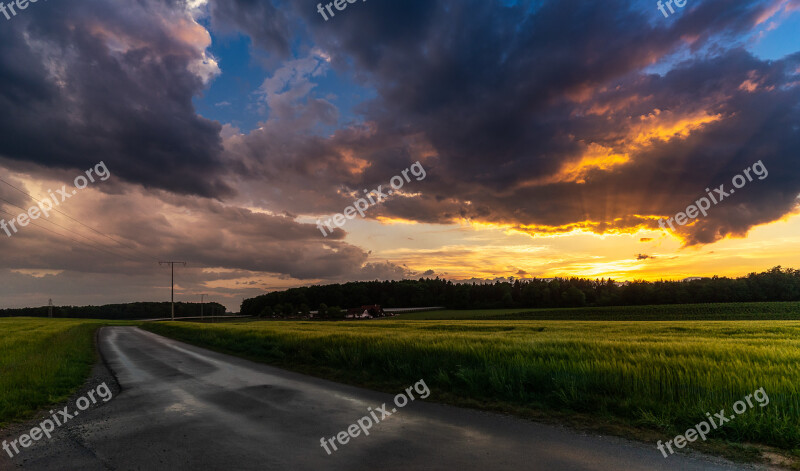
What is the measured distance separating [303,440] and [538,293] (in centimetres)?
13327

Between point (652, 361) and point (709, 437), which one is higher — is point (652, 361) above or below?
above

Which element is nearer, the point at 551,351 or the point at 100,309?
the point at 551,351

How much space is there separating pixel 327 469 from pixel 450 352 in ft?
24.8

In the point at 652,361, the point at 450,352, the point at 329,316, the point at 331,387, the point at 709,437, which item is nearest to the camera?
the point at 709,437

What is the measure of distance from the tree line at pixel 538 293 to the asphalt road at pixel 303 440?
115m

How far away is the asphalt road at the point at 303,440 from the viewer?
554 centimetres

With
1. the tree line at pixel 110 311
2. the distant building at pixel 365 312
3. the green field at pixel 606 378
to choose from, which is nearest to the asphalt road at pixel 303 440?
the green field at pixel 606 378

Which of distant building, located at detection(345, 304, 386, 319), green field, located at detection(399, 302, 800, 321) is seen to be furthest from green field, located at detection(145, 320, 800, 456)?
distant building, located at detection(345, 304, 386, 319)

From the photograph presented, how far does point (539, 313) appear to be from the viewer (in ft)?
327

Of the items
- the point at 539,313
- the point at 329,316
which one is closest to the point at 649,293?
the point at 539,313

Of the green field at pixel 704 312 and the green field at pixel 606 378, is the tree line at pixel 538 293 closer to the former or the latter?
the green field at pixel 704 312

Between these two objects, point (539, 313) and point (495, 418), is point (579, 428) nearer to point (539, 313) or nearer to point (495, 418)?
point (495, 418)

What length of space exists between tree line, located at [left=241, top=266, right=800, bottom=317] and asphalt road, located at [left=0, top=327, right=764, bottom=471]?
115m

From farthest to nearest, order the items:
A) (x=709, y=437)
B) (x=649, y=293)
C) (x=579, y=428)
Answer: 1. (x=649, y=293)
2. (x=579, y=428)
3. (x=709, y=437)
